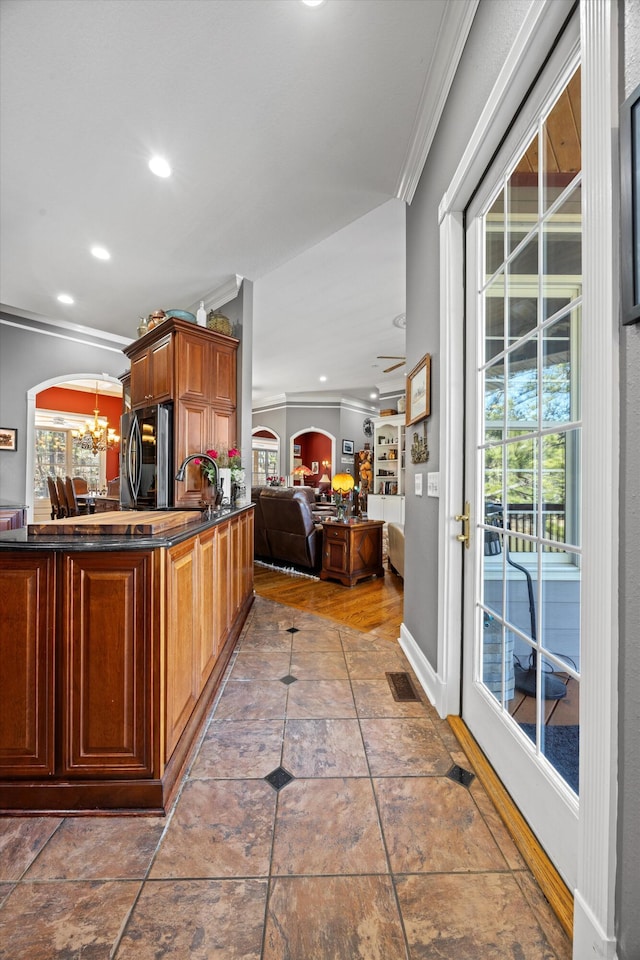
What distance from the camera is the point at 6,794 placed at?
1308 millimetres

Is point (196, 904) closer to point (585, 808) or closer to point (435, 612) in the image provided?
point (585, 808)

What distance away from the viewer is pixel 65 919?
38.7 inches

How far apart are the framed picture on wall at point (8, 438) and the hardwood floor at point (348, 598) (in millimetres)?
3586

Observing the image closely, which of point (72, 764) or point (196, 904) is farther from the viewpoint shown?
point (72, 764)

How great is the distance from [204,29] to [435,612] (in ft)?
9.61

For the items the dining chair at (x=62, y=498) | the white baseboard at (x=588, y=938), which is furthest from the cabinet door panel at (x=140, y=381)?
the white baseboard at (x=588, y=938)

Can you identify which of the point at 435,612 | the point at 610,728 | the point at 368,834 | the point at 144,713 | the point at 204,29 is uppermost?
the point at 204,29

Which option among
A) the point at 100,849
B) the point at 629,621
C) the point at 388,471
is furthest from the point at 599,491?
the point at 388,471

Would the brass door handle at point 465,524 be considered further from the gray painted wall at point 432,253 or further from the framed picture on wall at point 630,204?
the framed picture on wall at point 630,204

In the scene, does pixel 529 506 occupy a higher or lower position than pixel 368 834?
higher

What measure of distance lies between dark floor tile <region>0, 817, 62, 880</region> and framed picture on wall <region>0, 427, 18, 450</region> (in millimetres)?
5006

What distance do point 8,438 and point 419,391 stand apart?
17.5 ft

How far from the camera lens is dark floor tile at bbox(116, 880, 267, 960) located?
0.91m

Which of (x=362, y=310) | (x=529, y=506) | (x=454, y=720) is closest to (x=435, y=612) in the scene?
(x=454, y=720)
